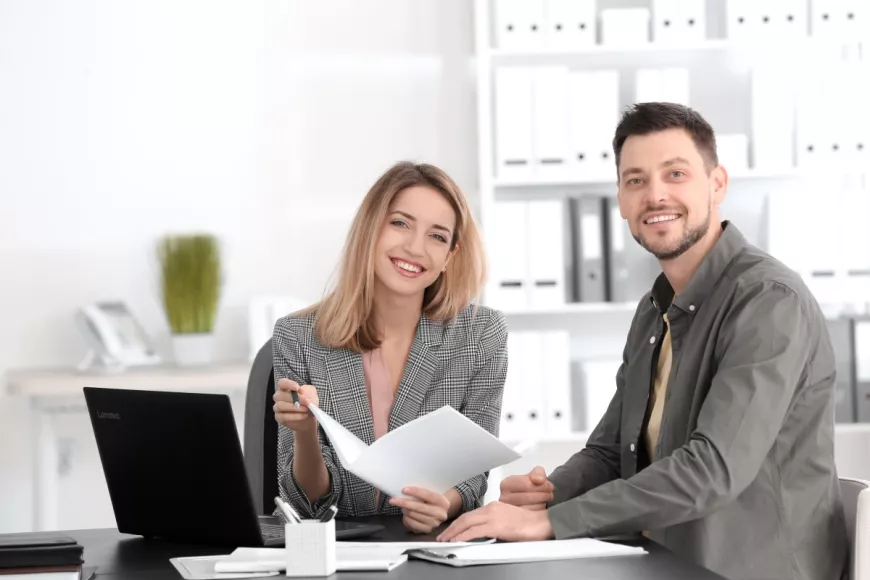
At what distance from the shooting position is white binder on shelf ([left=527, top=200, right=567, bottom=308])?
339cm

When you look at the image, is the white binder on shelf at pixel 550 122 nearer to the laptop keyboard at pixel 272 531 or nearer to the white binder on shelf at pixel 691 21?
the white binder on shelf at pixel 691 21

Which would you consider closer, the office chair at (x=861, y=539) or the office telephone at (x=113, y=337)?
the office chair at (x=861, y=539)

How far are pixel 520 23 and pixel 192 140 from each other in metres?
1.18

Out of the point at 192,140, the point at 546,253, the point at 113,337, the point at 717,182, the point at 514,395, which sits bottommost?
the point at 514,395

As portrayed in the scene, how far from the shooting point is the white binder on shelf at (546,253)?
11.1 feet

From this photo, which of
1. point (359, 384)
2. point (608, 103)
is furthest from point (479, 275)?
point (608, 103)

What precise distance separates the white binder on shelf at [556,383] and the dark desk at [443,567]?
68.4 inches

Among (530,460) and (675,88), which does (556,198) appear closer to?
(675,88)

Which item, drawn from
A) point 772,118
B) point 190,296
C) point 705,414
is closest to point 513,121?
point 772,118

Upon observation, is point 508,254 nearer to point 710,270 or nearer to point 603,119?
point 603,119

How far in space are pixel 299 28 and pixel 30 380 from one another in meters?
1.46

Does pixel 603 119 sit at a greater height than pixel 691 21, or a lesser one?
lesser

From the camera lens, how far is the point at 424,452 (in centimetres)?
166

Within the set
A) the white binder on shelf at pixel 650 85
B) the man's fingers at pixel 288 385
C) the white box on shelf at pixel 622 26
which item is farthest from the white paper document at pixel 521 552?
the white box on shelf at pixel 622 26
